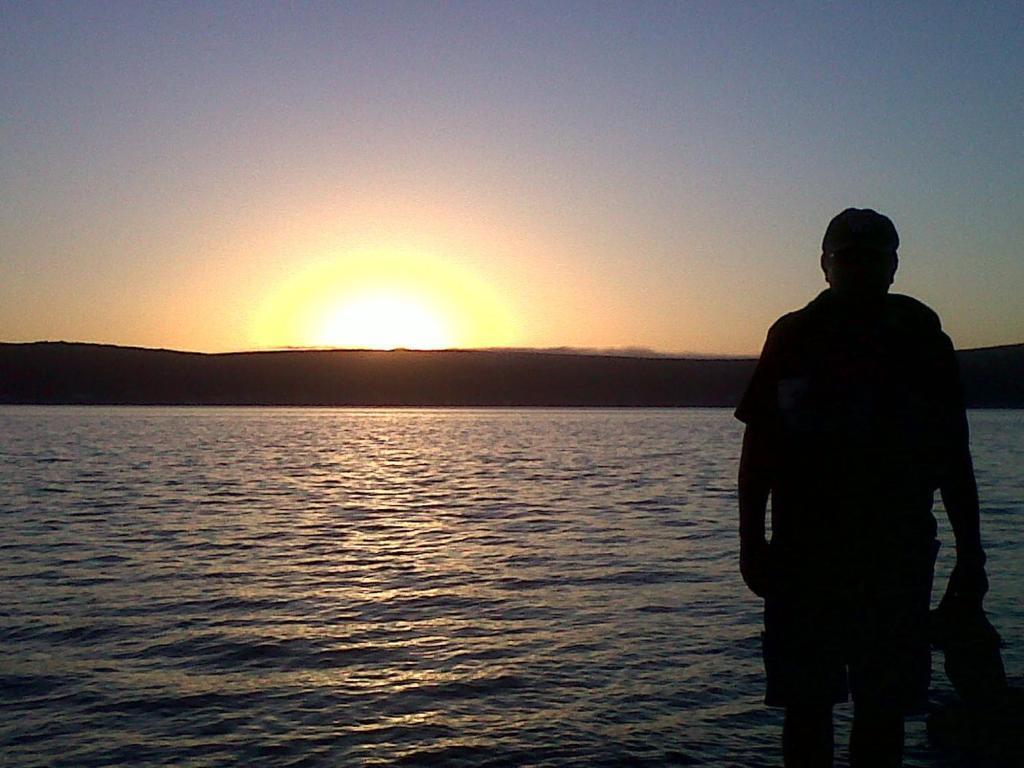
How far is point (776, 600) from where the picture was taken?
4617 millimetres

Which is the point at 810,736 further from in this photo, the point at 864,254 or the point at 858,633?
the point at 864,254

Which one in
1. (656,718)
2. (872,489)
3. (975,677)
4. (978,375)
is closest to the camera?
(872,489)

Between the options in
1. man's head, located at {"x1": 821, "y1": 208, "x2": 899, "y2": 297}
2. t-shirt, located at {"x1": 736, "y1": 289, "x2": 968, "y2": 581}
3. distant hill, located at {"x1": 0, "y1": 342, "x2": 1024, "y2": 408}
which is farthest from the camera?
distant hill, located at {"x1": 0, "y1": 342, "x2": 1024, "y2": 408}

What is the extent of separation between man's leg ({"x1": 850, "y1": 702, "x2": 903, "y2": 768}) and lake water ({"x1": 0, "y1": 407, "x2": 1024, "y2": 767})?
400 centimetres

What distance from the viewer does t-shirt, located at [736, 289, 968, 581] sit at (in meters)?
4.41

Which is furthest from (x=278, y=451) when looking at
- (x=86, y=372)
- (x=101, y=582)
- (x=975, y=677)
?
(x=86, y=372)

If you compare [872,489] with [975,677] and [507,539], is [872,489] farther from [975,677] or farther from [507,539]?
[507,539]

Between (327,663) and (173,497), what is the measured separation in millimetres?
21743

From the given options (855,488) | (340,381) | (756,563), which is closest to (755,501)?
(756,563)

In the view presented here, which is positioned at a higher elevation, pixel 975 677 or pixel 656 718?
pixel 975 677

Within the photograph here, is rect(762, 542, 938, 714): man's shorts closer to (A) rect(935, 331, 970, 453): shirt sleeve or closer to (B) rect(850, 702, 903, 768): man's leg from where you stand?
(B) rect(850, 702, 903, 768): man's leg

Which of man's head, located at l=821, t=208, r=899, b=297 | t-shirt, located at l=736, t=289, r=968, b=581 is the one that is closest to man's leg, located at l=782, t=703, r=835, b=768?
t-shirt, located at l=736, t=289, r=968, b=581

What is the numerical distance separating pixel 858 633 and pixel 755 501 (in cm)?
73

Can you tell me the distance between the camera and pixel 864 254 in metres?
4.52
